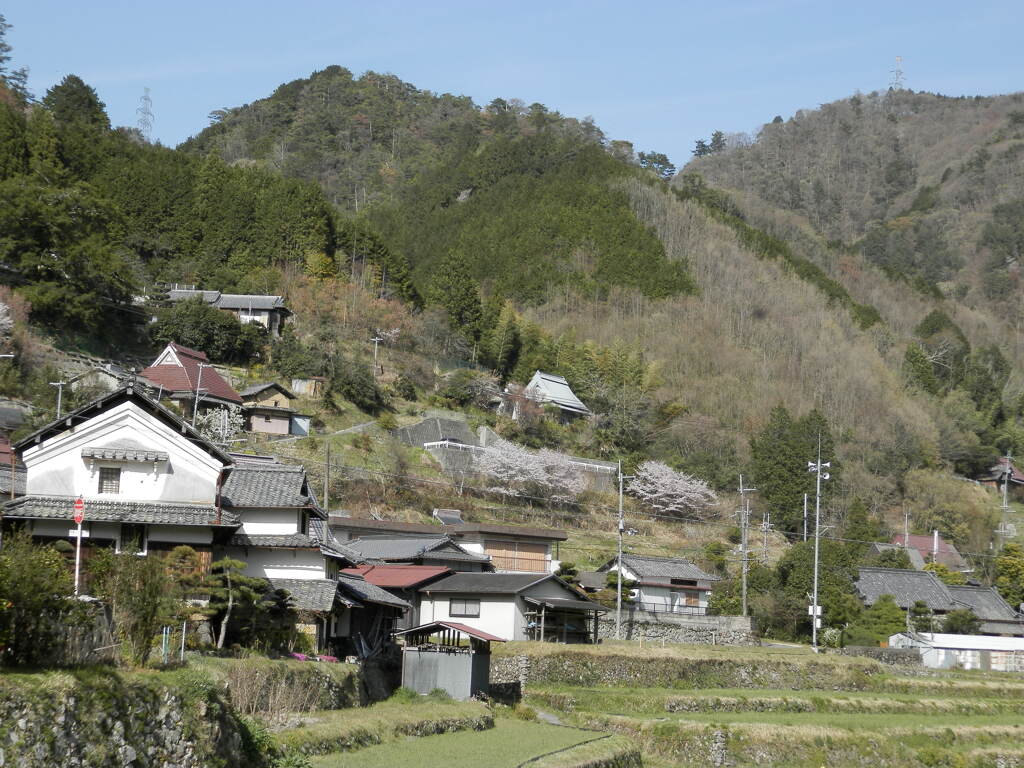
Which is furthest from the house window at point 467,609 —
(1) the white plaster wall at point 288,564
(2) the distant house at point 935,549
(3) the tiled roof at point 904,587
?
(2) the distant house at point 935,549

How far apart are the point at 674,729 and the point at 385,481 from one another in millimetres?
26417

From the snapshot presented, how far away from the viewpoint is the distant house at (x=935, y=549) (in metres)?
60.7

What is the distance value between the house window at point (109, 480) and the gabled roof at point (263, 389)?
97.3ft

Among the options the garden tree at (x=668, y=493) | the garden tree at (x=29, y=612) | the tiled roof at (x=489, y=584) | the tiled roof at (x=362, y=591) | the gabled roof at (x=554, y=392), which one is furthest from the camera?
the gabled roof at (x=554, y=392)

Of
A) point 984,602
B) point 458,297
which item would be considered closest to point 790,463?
point 984,602

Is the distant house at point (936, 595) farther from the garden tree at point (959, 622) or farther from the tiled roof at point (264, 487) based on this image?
the tiled roof at point (264, 487)

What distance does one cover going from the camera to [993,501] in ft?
265

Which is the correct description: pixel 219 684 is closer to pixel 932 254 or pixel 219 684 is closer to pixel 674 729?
pixel 674 729

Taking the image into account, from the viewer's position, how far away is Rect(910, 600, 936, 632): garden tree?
1781 inches

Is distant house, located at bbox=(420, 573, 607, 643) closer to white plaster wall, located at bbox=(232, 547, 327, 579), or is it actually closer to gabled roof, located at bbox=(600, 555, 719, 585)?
gabled roof, located at bbox=(600, 555, 719, 585)

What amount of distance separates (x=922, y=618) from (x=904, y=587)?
2391mm

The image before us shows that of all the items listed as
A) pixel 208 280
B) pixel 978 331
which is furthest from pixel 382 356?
pixel 978 331

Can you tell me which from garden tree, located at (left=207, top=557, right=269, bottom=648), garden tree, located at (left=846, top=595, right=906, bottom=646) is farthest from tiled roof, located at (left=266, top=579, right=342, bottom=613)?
garden tree, located at (left=846, top=595, right=906, bottom=646)

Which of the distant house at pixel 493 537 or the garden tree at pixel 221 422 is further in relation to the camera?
the garden tree at pixel 221 422
